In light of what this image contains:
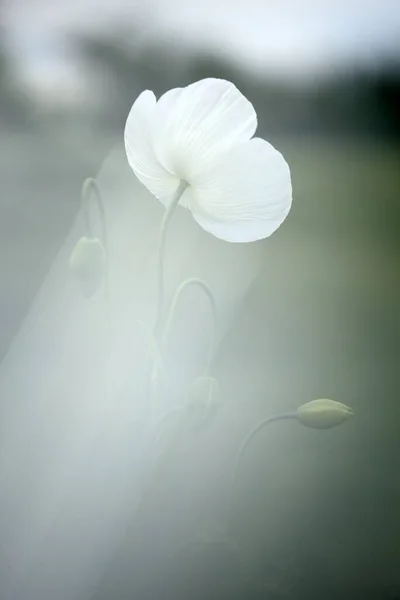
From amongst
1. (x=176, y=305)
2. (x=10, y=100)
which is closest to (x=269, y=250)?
(x=176, y=305)

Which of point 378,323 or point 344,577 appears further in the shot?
point 378,323

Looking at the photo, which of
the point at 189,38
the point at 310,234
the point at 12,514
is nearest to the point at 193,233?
the point at 310,234

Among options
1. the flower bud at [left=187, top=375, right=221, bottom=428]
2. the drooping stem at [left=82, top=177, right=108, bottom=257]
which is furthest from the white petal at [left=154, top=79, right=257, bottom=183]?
the flower bud at [left=187, top=375, right=221, bottom=428]

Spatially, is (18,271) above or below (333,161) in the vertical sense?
below

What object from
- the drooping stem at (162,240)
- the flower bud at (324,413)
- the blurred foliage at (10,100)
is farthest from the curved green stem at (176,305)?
the blurred foliage at (10,100)

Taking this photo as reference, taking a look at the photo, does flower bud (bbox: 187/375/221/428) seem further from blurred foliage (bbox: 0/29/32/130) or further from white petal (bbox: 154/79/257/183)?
blurred foliage (bbox: 0/29/32/130)

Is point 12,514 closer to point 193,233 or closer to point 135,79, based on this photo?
point 193,233
